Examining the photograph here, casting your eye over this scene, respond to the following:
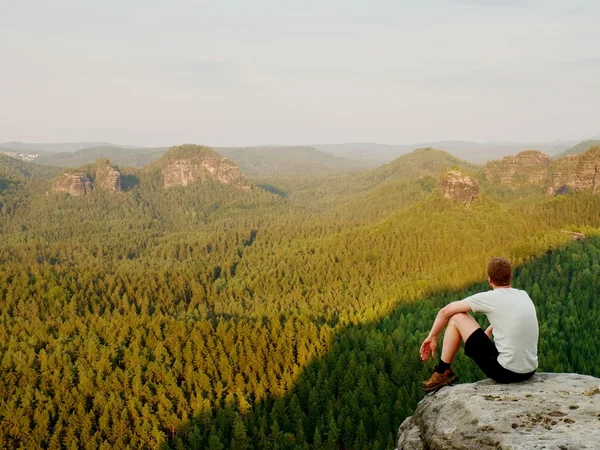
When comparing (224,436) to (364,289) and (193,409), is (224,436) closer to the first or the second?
(193,409)

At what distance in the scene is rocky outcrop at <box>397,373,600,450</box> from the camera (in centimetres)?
1308

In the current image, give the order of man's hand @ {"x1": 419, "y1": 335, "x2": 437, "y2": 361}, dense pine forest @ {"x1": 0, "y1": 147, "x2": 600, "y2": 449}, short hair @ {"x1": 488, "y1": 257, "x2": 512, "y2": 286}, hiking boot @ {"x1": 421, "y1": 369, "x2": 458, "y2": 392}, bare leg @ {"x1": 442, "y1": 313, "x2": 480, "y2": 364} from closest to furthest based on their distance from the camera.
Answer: short hair @ {"x1": 488, "y1": 257, "x2": 512, "y2": 286}
bare leg @ {"x1": 442, "y1": 313, "x2": 480, "y2": 364}
man's hand @ {"x1": 419, "y1": 335, "x2": 437, "y2": 361}
hiking boot @ {"x1": 421, "y1": 369, "x2": 458, "y2": 392}
dense pine forest @ {"x1": 0, "y1": 147, "x2": 600, "y2": 449}

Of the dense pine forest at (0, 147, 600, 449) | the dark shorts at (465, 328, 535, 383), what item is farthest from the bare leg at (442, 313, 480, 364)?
the dense pine forest at (0, 147, 600, 449)

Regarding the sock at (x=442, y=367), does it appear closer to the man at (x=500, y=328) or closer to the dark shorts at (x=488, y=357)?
the man at (x=500, y=328)

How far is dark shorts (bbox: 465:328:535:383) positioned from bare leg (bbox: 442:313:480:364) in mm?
211

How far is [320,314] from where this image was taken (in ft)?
401

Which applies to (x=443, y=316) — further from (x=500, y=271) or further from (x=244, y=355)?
(x=244, y=355)

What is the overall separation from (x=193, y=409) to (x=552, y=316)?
2958 inches

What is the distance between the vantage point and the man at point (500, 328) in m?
15.8

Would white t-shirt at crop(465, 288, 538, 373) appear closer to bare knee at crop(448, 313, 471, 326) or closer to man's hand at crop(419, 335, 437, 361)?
bare knee at crop(448, 313, 471, 326)

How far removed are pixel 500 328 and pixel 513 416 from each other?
3.01m

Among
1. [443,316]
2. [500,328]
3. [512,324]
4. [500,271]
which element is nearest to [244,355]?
[443,316]

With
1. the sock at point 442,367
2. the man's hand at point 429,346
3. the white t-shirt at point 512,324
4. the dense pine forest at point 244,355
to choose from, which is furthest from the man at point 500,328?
the dense pine forest at point 244,355

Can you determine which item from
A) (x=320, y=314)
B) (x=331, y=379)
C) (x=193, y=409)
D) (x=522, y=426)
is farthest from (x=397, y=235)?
(x=522, y=426)
